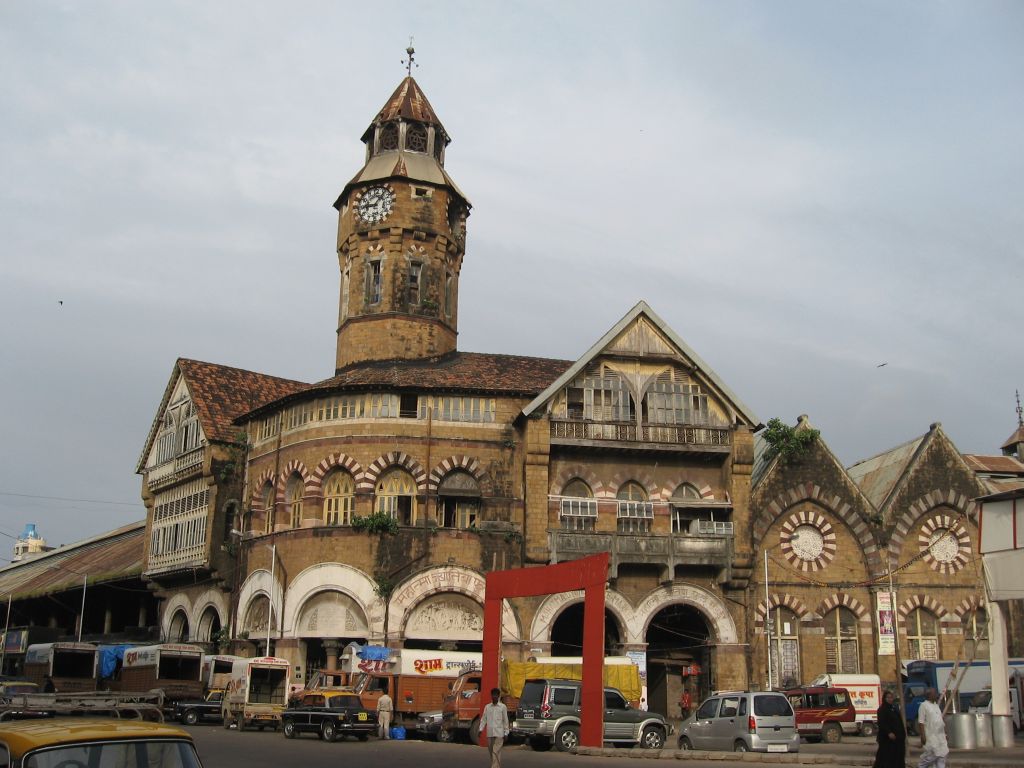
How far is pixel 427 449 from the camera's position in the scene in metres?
42.4

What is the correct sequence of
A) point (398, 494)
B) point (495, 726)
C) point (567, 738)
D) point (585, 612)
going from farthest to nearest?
point (398, 494) → point (567, 738) → point (585, 612) → point (495, 726)

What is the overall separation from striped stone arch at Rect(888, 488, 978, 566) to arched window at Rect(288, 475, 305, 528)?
24.6 metres

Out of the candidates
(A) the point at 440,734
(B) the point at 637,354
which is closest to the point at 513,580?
(A) the point at 440,734

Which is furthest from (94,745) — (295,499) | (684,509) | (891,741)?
(684,509)

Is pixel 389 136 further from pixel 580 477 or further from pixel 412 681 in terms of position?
pixel 412 681

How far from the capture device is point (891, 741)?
17.3 m

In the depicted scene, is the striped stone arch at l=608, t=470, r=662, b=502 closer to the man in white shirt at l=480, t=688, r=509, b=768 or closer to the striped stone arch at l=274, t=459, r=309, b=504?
the striped stone arch at l=274, t=459, r=309, b=504

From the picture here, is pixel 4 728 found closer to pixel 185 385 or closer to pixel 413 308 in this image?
pixel 413 308

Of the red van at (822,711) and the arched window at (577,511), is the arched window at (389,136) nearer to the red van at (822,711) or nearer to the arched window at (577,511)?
the arched window at (577,511)

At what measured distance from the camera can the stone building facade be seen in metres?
41.2

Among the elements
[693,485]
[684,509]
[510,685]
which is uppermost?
[693,485]

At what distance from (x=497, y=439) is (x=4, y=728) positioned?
3416 cm

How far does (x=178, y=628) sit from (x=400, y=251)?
70.2ft

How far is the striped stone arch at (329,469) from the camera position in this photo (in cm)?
4231
